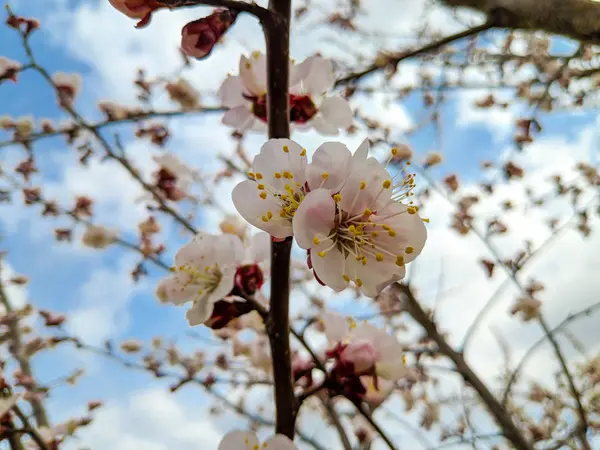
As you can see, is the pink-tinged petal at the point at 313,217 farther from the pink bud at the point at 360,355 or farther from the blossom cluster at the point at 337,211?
the pink bud at the point at 360,355

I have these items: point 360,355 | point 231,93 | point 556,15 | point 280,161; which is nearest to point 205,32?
point 280,161

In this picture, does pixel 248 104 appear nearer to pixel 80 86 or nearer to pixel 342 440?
pixel 342 440

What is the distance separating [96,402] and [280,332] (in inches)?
48.5

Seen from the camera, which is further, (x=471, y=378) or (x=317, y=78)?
(x=471, y=378)

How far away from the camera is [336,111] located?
101cm

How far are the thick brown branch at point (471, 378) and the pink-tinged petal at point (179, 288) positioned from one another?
0.87 m

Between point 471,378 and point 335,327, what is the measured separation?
0.99 m

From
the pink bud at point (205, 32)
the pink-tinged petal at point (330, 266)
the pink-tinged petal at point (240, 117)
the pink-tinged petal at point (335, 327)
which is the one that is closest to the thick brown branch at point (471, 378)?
the pink-tinged petal at point (335, 327)

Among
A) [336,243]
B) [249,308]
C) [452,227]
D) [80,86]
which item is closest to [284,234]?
[336,243]

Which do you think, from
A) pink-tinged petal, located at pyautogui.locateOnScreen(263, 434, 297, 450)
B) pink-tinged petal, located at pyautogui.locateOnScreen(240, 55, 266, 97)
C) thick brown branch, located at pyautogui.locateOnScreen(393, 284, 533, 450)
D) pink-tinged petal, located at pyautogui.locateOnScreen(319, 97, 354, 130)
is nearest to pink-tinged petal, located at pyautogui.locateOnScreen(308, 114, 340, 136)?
pink-tinged petal, located at pyautogui.locateOnScreen(319, 97, 354, 130)

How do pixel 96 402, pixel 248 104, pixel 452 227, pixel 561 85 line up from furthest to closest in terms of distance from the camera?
1. pixel 452 227
2. pixel 561 85
3. pixel 96 402
4. pixel 248 104

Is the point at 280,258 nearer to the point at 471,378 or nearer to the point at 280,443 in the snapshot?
the point at 280,443

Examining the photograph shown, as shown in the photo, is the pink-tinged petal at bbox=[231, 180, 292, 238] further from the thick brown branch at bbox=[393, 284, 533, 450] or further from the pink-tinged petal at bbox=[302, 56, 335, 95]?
the thick brown branch at bbox=[393, 284, 533, 450]

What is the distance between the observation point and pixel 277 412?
688 mm
